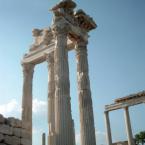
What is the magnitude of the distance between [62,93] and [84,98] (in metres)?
2.84

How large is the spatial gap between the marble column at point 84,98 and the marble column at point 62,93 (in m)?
2.00

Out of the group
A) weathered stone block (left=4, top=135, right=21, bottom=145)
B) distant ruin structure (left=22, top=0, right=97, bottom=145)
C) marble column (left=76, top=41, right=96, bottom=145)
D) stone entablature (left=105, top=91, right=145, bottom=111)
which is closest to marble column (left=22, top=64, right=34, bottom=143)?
distant ruin structure (left=22, top=0, right=97, bottom=145)

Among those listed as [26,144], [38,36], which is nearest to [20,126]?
[26,144]

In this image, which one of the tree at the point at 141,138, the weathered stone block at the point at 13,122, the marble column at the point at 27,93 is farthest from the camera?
the tree at the point at 141,138

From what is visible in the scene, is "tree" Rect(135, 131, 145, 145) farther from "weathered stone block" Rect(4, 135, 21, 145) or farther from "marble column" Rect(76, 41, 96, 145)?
"weathered stone block" Rect(4, 135, 21, 145)

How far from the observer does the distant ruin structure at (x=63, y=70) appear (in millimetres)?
19453

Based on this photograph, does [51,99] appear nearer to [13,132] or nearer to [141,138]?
[13,132]

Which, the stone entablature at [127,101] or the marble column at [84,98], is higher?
the stone entablature at [127,101]

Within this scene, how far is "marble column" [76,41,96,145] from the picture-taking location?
2067 centimetres

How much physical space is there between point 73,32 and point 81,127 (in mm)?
8512

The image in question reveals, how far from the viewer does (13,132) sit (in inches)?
428

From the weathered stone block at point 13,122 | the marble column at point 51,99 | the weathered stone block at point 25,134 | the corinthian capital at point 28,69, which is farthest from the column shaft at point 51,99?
the weathered stone block at point 13,122

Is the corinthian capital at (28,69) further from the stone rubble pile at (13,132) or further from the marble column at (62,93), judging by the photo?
the stone rubble pile at (13,132)

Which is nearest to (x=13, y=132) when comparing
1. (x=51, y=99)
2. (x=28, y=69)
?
(x=51, y=99)
